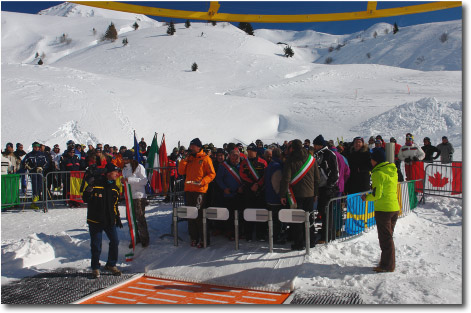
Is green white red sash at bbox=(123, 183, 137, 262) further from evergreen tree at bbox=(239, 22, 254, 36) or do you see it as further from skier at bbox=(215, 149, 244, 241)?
evergreen tree at bbox=(239, 22, 254, 36)

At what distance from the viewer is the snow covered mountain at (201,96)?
22891 millimetres

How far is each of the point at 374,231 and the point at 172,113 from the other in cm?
2100

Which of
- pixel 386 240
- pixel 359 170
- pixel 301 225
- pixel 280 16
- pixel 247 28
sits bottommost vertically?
pixel 386 240

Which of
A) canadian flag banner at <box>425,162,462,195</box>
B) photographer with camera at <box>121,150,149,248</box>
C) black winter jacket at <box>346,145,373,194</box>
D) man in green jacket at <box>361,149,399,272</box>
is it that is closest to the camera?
man in green jacket at <box>361,149,399,272</box>

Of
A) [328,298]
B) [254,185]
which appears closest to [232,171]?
[254,185]

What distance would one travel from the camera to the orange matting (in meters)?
4.93

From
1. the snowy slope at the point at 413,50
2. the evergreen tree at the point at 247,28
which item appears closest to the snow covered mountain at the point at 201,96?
the evergreen tree at the point at 247,28

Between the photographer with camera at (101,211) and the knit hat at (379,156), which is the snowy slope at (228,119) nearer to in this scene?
the photographer with camera at (101,211)

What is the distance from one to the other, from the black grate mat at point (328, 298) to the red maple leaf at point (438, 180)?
744 cm

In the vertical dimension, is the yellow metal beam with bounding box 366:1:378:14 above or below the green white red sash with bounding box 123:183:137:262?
above

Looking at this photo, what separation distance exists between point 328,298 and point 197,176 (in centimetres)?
296

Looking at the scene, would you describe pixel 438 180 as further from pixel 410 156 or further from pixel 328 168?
pixel 328 168

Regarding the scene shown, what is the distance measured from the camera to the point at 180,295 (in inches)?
201

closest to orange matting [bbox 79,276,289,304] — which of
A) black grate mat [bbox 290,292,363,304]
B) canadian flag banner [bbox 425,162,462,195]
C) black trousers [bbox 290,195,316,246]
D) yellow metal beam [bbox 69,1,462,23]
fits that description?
black grate mat [bbox 290,292,363,304]
